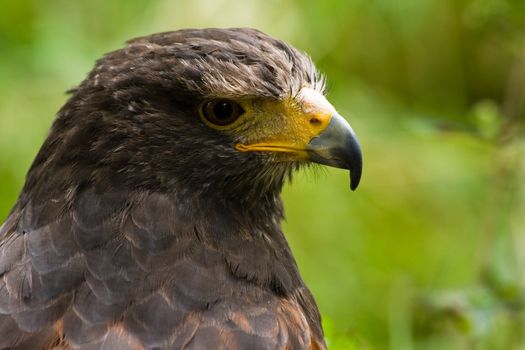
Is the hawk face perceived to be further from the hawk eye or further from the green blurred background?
the green blurred background

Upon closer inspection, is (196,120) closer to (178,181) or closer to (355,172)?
(178,181)

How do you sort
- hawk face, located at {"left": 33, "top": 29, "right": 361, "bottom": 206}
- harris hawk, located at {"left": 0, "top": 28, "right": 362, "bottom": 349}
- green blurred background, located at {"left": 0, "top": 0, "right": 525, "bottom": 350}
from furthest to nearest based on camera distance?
green blurred background, located at {"left": 0, "top": 0, "right": 525, "bottom": 350} → hawk face, located at {"left": 33, "top": 29, "right": 361, "bottom": 206} → harris hawk, located at {"left": 0, "top": 28, "right": 362, "bottom": 349}

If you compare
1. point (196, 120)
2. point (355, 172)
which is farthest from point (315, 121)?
point (196, 120)

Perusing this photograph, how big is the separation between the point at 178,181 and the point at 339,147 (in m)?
0.51

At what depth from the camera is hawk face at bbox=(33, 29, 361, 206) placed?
3.84m

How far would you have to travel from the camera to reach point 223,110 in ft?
12.7

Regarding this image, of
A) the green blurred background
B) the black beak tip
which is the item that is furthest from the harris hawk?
the green blurred background

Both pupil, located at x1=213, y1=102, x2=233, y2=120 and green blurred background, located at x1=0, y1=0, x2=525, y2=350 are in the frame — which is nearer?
pupil, located at x1=213, y1=102, x2=233, y2=120

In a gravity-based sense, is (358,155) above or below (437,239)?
above

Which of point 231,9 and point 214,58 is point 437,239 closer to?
point 231,9

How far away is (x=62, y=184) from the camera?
12.8 ft

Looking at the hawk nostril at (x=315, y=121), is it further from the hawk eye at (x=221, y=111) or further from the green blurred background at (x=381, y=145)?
the green blurred background at (x=381, y=145)

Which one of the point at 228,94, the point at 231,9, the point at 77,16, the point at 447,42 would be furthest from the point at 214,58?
the point at 447,42

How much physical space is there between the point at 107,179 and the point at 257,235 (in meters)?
0.53
